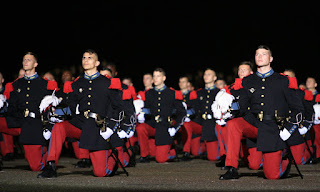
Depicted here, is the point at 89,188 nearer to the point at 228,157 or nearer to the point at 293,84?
the point at 228,157

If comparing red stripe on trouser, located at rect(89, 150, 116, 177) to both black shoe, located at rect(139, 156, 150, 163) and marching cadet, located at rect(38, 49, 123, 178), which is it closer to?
marching cadet, located at rect(38, 49, 123, 178)

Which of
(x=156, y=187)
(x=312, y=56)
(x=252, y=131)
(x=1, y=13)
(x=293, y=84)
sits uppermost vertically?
(x=1, y=13)

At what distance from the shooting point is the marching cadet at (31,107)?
8688 mm

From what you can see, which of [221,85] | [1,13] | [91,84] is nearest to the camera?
[91,84]

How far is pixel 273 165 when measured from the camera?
7305mm

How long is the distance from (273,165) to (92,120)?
8.16 feet

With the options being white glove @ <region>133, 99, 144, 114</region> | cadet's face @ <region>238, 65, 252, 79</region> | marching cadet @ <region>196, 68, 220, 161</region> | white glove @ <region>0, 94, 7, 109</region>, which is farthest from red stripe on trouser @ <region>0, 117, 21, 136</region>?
cadet's face @ <region>238, 65, 252, 79</region>

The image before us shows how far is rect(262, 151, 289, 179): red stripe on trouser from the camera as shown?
730 centimetres

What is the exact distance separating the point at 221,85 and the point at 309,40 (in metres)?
5.29

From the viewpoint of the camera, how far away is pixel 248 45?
17.8m

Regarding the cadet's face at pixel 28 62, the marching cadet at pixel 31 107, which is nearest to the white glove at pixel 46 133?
the marching cadet at pixel 31 107

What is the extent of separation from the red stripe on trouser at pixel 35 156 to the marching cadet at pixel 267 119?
9.77 ft

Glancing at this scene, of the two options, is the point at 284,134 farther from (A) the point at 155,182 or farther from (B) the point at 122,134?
(B) the point at 122,134

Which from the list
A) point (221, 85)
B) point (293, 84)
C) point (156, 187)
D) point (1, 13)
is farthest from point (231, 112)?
point (1, 13)
